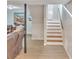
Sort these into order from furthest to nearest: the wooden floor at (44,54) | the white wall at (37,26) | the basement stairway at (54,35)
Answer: the white wall at (37,26) < the basement stairway at (54,35) < the wooden floor at (44,54)

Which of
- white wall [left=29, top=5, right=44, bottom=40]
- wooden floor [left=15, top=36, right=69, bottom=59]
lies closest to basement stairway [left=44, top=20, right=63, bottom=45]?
white wall [left=29, top=5, right=44, bottom=40]

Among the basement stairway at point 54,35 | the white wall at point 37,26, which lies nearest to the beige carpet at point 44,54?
the basement stairway at point 54,35

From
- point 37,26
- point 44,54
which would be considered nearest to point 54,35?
point 37,26

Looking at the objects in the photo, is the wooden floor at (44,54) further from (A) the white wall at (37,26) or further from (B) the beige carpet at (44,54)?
(A) the white wall at (37,26)

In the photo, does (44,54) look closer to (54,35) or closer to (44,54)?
(44,54)

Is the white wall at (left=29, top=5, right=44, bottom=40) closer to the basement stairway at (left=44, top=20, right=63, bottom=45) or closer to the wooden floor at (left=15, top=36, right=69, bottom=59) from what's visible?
the basement stairway at (left=44, top=20, right=63, bottom=45)

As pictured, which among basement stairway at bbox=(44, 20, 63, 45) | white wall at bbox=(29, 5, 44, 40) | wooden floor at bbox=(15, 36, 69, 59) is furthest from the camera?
white wall at bbox=(29, 5, 44, 40)

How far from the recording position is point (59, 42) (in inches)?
280

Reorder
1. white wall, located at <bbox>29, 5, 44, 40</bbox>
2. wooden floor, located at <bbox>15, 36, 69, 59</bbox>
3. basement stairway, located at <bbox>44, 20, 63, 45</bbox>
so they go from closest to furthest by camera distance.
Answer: wooden floor, located at <bbox>15, 36, 69, 59</bbox> < basement stairway, located at <bbox>44, 20, 63, 45</bbox> < white wall, located at <bbox>29, 5, 44, 40</bbox>

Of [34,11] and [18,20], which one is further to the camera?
[18,20]

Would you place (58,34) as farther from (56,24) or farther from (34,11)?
(34,11)

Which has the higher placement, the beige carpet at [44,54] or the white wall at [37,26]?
the white wall at [37,26]
